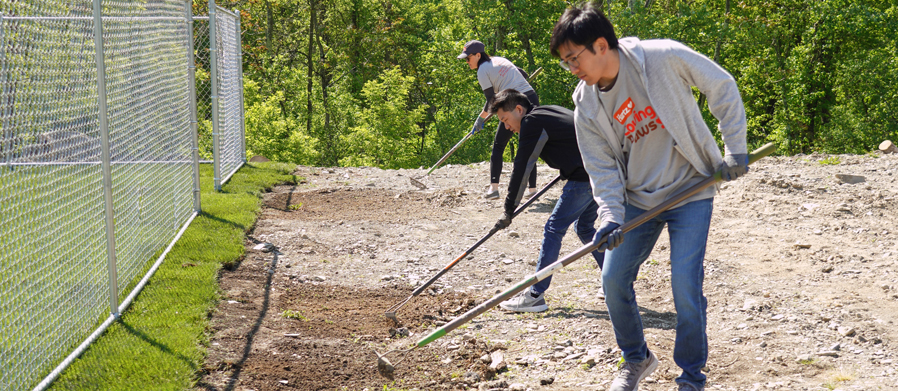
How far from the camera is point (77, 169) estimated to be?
5648mm

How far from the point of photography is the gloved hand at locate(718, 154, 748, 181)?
3.06 metres

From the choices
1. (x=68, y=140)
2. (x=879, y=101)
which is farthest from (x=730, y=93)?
(x=879, y=101)

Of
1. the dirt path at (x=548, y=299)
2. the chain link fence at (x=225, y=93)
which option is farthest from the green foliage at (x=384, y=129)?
the dirt path at (x=548, y=299)

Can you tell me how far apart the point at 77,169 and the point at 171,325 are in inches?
71.9

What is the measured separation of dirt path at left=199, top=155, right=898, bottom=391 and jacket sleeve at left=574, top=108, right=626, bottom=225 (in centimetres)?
116

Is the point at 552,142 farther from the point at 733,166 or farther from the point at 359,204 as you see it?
the point at 359,204

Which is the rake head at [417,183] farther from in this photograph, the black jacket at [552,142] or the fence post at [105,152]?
the fence post at [105,152]

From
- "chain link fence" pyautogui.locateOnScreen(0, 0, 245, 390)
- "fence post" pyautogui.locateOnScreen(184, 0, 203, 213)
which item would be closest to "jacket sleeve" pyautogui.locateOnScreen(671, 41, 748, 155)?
"chain link fence" pyautogui.locateOnScreen(0, 0, 245, 390)

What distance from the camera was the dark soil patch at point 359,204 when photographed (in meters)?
8.90

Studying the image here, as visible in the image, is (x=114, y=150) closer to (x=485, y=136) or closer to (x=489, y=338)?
(x=489, y=338)

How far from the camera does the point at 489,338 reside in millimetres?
4941

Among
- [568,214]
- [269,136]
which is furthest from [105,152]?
[269,136]

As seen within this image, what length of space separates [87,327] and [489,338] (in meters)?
2.62

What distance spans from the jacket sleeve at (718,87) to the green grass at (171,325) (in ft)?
10.1
